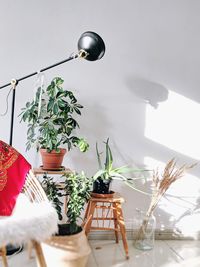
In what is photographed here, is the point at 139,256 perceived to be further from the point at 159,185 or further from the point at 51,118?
the point at 51,118

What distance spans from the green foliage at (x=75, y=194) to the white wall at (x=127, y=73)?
1.74ft

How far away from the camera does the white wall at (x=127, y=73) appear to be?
2.42m

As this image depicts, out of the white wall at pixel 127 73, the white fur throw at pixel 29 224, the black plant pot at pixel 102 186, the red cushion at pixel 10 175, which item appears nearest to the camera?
the white fur throw at pixel 29 224

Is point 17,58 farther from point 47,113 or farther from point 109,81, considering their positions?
point 109,81

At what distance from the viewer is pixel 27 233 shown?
1501 millimetres

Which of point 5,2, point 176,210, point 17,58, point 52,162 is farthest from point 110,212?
point 5,2

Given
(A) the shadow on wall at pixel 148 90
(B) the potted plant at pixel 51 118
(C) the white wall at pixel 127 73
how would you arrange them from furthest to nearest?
(A) the shadow on wall at pixel 148 90 < (C) the white wall at pixel 127 73 < (B) the potted plant at pixel 51 118

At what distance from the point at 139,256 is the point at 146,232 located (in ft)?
0.76

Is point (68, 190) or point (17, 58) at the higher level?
point (17, 58)

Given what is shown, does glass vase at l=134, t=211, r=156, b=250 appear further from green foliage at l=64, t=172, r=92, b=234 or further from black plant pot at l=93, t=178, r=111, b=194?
green foliage at l=64, t=172, r=92, b=234

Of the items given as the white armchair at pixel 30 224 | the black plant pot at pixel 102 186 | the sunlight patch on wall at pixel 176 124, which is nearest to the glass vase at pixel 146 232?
the black plant pot at pixel 102 186

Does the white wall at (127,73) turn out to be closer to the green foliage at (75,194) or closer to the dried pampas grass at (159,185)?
the dried pampas grass at (159,185)

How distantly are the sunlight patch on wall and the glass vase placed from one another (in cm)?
59

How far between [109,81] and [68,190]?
0.94 metres
